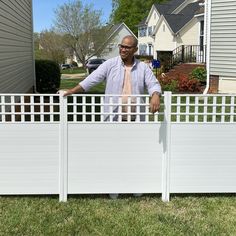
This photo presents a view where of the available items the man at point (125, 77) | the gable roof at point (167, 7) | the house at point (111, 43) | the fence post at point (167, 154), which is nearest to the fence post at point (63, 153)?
the man at point (125, 77)

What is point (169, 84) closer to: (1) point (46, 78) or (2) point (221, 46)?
(2) point (221, 46)

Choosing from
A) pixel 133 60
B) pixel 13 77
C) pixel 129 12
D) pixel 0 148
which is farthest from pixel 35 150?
pixel 129 12

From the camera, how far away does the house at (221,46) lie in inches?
538

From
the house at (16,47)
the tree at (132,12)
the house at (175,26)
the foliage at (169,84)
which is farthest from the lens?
the tree at (132,12)

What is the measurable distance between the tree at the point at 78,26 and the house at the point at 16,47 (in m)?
34.6

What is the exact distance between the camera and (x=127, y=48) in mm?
4773

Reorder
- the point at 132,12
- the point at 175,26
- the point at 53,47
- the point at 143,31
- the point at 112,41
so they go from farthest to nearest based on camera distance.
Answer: the point at 132,12 < the point at 112,41 < the point at 143,31 < the point at 53,47 < the point at 175,26

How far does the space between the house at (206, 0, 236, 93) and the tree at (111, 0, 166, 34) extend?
186 ft

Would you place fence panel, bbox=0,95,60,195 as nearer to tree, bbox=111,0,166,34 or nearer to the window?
the window

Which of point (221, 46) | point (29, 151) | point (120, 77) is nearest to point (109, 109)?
point (120, 77)

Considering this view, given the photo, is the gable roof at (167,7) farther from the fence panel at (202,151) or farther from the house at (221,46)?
the fence panel at (202,151)

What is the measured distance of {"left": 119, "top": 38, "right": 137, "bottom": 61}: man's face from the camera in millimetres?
4762

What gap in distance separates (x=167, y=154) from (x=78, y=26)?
152 ft

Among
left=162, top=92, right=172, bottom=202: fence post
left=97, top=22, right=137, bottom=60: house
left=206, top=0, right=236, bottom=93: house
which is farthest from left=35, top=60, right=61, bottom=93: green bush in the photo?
left=97, top=22, right=137, bottom=60: house
